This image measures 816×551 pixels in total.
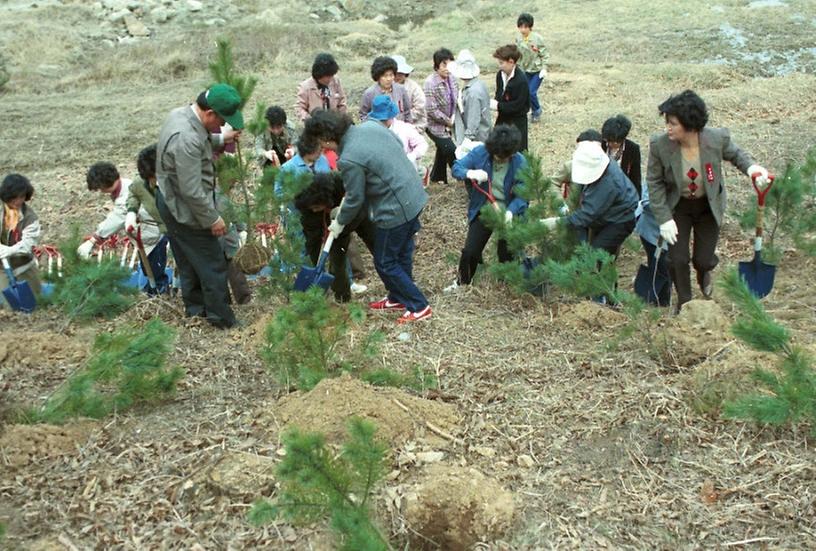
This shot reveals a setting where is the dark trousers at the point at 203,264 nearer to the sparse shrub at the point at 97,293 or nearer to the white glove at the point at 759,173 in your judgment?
the sparse shrub at the point at 97,293

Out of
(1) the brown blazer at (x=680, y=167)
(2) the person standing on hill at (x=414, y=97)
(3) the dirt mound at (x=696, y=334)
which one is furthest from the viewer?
(2) the person standing on hill at (x=414, y=97)

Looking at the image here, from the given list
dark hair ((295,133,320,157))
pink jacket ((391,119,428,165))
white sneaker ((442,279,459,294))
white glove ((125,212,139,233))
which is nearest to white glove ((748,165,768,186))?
white sneaker ((442,279,459,294))

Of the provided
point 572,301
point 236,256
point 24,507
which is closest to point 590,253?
point 572,301

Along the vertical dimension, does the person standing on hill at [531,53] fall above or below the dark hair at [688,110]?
below

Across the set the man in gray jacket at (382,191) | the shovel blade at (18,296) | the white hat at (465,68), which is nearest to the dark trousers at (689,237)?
the man in gray jacket at (382,191)

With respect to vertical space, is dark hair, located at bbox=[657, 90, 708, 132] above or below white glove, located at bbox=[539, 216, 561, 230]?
above

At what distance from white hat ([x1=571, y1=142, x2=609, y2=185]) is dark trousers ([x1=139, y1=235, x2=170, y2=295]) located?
2970 millimetres

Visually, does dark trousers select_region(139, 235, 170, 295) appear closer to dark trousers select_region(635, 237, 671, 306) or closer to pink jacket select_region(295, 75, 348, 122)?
pink jacket select_region(295, 75, 348, 122)

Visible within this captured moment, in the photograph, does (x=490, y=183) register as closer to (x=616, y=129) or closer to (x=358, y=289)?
(x=616, y=129)

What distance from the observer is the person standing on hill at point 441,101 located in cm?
872

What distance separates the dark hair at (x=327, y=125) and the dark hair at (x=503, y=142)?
1.10 meters

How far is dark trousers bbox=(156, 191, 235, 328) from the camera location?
5324mm

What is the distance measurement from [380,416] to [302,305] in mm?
664

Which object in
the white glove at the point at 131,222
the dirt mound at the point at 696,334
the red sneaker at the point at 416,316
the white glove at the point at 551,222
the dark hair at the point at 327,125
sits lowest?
the red sneaker at the point at 416,316
